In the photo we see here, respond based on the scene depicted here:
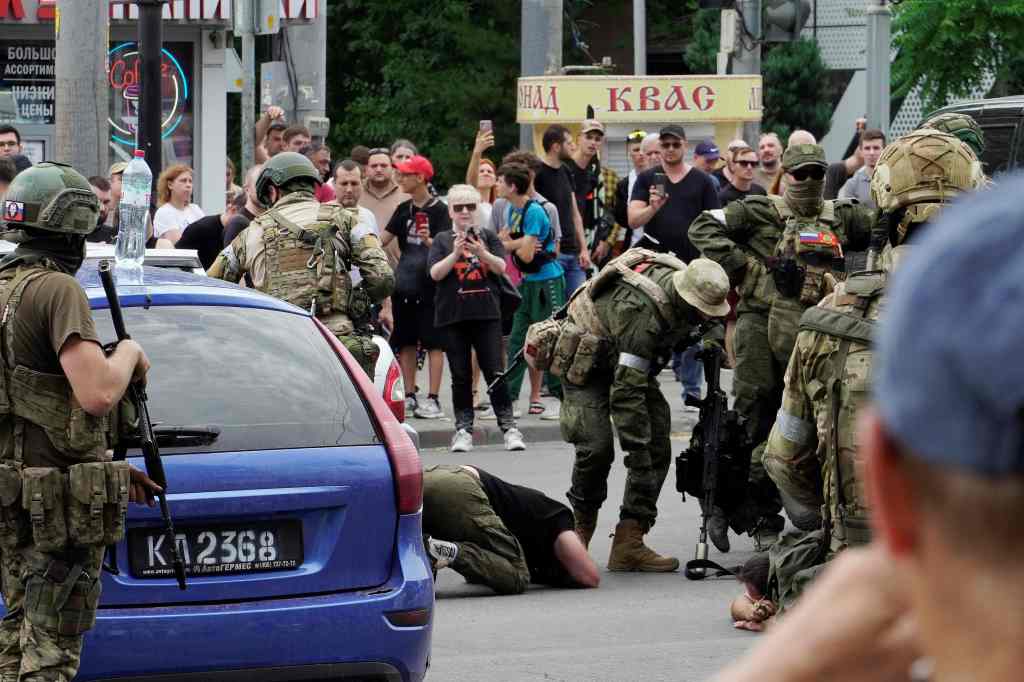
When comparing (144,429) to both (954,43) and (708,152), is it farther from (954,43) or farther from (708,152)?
(954,43)

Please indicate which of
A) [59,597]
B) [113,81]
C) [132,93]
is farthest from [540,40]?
[59,597]

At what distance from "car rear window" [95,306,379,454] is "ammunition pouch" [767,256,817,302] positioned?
312 centimetres

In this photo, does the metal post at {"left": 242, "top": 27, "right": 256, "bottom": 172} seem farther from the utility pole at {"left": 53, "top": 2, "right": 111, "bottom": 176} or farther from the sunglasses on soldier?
the sunglasses on soldier

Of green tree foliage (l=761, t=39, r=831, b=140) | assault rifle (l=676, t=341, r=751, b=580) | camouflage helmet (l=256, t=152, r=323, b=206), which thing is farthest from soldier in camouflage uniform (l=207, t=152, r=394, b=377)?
green tree foliage (l=761, t=39, r=831, b=140)

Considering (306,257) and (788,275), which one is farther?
(306,257)

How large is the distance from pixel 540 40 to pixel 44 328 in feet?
54.2

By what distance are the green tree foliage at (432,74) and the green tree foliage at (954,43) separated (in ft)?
40.3

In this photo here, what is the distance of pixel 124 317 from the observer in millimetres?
5508

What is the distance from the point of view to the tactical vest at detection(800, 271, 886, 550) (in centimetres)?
466

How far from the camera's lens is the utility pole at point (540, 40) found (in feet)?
67.3

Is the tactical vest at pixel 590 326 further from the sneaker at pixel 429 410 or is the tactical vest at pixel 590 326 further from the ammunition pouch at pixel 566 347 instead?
the sneaker at pixel 429 410

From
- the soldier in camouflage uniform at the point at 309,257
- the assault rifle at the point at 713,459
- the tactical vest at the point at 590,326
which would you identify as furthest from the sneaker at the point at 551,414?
the tactical vest at the point at 590,326

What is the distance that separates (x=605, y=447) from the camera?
855 centimetres

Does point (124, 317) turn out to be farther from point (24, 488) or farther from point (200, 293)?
point (24, 488)
